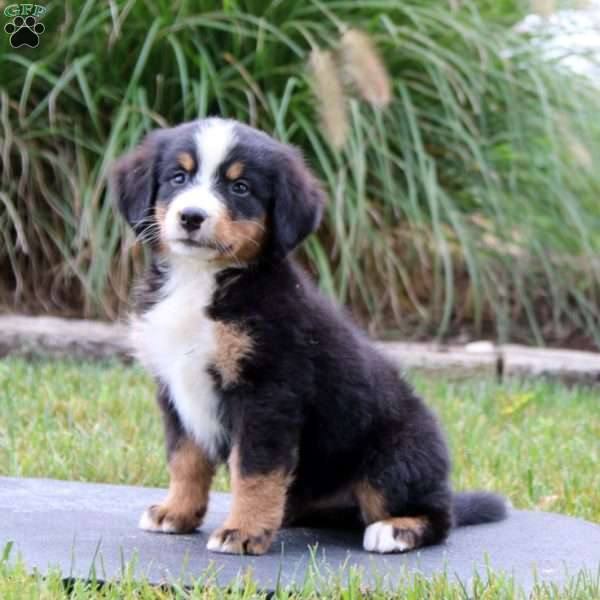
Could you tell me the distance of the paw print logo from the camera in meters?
7.43

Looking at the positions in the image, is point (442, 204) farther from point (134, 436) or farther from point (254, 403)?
point (254, 403)

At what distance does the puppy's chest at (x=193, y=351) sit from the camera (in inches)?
126

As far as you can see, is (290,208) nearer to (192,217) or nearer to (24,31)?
(192,217)

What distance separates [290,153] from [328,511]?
45.5 inches

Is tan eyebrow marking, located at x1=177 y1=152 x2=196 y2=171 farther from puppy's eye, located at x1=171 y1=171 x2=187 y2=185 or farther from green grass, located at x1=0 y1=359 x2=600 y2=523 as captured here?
green grass, located at x1=0 y1=359 x2=600 y2=523

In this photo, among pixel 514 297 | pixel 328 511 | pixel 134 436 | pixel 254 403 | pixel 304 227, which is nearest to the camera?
pixel 254 403

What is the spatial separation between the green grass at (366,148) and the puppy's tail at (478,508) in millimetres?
3190

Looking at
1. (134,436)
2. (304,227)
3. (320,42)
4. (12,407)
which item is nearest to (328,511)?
(304,227)

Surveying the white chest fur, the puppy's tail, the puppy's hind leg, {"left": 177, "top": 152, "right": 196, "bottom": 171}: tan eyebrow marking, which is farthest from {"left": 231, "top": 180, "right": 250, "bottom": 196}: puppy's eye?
the puppy's tail

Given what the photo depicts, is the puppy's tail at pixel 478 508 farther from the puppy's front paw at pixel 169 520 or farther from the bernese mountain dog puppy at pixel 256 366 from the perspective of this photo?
the puppy's front paw at pixel 169 520

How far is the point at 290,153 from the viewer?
11.6ft

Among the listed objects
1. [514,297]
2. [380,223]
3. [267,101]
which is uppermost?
[267,101]

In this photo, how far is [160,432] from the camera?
5.25 m

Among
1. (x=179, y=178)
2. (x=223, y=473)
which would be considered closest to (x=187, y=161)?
(x=179, y=178)
